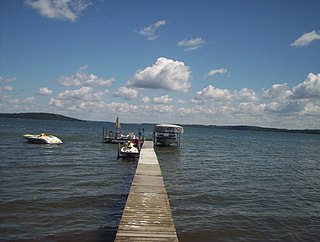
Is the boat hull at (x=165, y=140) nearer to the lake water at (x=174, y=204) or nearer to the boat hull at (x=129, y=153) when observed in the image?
the boat hull at (x=129, y=153)

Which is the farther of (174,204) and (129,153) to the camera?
(129,153)

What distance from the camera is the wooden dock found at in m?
7.70

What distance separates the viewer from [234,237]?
10.6 metres

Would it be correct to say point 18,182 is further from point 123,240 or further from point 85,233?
point 123,240

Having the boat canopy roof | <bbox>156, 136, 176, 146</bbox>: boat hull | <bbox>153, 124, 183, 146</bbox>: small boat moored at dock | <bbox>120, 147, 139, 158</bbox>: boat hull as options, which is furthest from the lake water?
<bbox>156, 136, 176, 146</bbox>: boat hull

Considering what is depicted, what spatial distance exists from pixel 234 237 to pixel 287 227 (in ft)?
8.73

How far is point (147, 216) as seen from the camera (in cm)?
908

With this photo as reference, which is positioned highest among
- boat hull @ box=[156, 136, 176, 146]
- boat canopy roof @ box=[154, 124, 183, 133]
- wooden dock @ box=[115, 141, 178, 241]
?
boat canopy roof @ box=[154, 124, 183, 133]

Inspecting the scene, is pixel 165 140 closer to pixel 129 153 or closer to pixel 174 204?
pixel 129 153

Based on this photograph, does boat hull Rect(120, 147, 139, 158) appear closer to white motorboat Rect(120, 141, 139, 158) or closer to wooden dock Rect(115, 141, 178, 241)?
white motorboat Rect(120, 141, 139, 158)

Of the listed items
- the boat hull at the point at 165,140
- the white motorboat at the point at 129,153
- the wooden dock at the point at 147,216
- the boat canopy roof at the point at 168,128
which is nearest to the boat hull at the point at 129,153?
the white motorboat at the point at 129,153

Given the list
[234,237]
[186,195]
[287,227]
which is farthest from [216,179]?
[234,237]

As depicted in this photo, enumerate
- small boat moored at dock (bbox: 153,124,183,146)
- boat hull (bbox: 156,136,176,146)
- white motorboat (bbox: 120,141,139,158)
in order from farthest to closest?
boat hull (bbox: 156,136,176,146) → small boat moored at dock (bbox: 153,124,183,146) → white motorboat (bbox: 120,141,139,158)

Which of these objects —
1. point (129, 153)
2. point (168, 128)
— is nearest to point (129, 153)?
point (129, 153)
